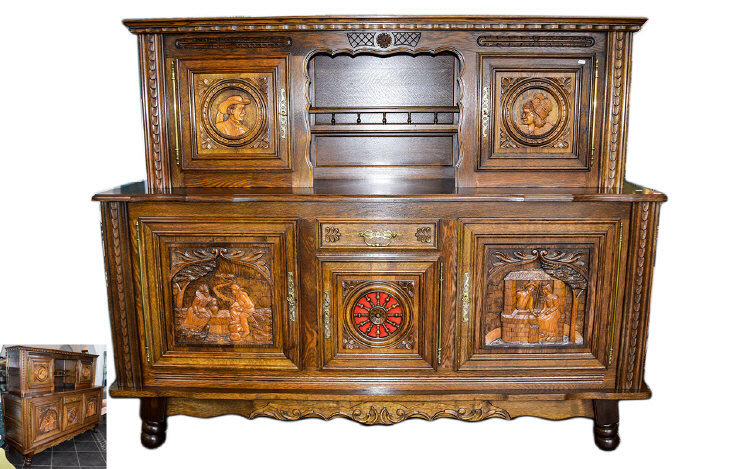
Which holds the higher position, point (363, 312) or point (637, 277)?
point (637, 277)

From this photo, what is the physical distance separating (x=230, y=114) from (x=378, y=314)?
125 cm

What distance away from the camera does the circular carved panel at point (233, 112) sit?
2.52 meters

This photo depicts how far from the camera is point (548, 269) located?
2422 mm

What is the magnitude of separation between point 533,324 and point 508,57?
1317mm

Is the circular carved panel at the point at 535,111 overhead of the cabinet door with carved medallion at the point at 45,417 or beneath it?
overhead

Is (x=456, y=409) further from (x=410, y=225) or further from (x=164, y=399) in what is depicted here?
(x=164, y=399)

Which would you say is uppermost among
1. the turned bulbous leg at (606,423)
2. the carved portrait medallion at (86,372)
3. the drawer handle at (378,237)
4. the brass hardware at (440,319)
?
the drawer handle at (378,237)

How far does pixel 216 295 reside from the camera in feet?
8.11

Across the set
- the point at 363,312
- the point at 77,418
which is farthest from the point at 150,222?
the point at 363,312

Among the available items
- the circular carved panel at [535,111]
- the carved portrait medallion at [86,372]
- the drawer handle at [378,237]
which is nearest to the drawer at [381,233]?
the drawer handle at [378,237]

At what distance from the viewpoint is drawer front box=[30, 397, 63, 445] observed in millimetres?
2162

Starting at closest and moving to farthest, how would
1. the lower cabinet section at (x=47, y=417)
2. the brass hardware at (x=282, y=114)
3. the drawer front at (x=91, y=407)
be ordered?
the lower cabinet section at (x=47, y=417), the drawer front at (x=91, y=407), the brass hardware at (x=282, y=114)

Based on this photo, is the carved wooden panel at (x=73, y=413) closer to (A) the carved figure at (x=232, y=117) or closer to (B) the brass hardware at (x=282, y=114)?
(A) the carved figure at (x=232, y=117)

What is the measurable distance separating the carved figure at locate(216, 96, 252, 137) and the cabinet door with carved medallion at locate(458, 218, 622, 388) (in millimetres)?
1226
